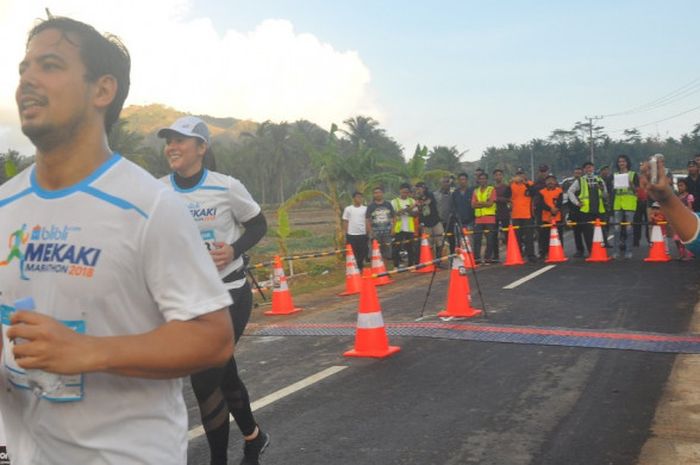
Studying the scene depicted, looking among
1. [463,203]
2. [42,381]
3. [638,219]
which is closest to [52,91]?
[42,381]

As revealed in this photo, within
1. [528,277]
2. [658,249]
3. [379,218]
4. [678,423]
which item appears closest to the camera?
[678,423]

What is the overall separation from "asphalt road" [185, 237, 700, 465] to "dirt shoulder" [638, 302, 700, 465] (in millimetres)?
83

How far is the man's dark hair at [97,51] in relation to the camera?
1.81 meters

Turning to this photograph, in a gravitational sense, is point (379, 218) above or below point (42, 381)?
above

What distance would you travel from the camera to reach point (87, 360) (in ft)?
5.18

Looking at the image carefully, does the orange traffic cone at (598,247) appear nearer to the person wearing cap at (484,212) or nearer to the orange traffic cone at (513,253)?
the orange traffic cone at (513,253)

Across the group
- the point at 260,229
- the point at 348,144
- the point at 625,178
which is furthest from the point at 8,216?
the point at 348,144

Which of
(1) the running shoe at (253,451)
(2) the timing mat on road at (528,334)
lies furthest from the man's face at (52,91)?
(2) the timing mat on road at (528,334)

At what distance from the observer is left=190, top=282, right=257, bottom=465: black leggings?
389 centimetres

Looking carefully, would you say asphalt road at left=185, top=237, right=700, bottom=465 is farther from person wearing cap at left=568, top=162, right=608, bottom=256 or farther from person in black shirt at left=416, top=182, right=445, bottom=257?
person in black shirt at left=416, top=182, right=445, bottom=257

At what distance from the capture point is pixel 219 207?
447cm

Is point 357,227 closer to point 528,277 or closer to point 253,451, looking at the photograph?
point 528,277

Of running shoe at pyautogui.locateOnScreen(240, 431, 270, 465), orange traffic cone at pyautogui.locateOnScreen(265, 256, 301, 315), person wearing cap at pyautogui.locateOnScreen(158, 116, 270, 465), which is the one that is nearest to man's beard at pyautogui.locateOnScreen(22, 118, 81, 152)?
person wearing cap at pyautogui.locateOnScreen(158, 116, 270, 465)

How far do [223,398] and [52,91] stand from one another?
106 inches
